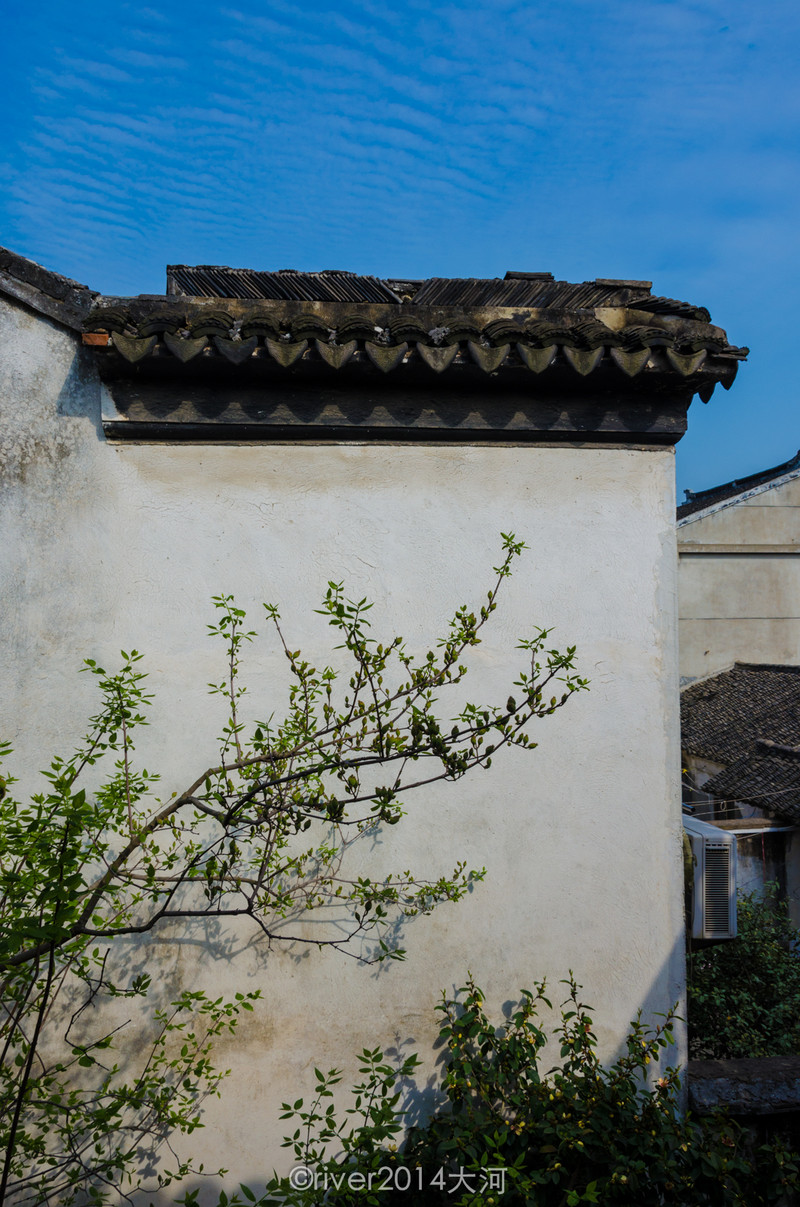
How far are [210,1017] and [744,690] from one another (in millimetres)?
16842

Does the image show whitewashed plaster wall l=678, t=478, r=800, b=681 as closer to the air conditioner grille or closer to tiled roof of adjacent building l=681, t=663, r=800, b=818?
tiled roof of adjacent building l=681, t=663, r=800, b=818

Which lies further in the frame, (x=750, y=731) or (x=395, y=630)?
(x=750, y=731)

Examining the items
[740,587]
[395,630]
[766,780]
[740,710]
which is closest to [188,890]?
[395,630]

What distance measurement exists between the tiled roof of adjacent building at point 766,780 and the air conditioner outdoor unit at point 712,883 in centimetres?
803

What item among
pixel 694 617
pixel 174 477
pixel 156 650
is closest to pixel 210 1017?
pixel 156 650

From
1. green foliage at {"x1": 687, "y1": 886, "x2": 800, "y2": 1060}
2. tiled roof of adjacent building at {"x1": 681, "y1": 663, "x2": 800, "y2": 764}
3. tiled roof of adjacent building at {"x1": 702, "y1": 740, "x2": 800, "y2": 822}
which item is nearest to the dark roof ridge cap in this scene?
green foliage at {"x1": 687, "y1": 886, "x2": 800, "y2": 1060}

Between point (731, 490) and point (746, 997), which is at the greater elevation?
point (731, 490)

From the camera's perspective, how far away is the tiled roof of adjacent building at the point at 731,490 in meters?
20.8

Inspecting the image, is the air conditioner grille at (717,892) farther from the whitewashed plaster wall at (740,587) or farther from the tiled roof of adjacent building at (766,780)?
the whitewashed plaster wall at (740,587)

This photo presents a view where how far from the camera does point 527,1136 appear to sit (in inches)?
119

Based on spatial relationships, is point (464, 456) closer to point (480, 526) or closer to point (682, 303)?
point (480, 526)

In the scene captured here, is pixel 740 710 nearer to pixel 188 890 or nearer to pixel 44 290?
pixel 188 890

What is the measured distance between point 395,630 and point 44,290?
2151mm

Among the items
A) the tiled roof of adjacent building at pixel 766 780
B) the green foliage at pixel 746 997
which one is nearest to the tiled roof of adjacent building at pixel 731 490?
the tiled roof of adjacent building at pixel 766 780
